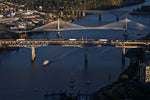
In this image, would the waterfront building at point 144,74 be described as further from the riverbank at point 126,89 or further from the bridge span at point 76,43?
the bridge span at point 76,43

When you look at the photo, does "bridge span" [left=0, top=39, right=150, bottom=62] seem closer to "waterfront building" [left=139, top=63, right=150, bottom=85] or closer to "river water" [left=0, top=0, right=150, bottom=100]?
"river water" [left=0, top=0, right=150, bottom=100]

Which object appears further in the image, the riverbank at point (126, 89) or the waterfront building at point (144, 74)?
the waterfront building at point (144, 74)

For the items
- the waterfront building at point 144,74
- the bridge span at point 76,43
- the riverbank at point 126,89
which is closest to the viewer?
the riverbank at point 126,89

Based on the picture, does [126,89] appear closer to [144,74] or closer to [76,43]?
[144,74]

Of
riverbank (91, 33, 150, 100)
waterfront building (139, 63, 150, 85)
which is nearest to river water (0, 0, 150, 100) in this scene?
riverbank (91, 33, 150, 100)

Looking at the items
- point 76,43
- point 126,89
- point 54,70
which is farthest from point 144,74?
point 76,43

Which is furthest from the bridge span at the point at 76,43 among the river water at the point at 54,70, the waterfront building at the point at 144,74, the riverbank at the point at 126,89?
the waterfront building at the point at 144,74

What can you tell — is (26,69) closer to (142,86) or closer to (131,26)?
(142,86)

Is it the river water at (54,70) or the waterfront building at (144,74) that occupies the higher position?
the waterfront building at (144,74)

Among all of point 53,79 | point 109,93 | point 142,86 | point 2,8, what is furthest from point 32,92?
point 2,8
